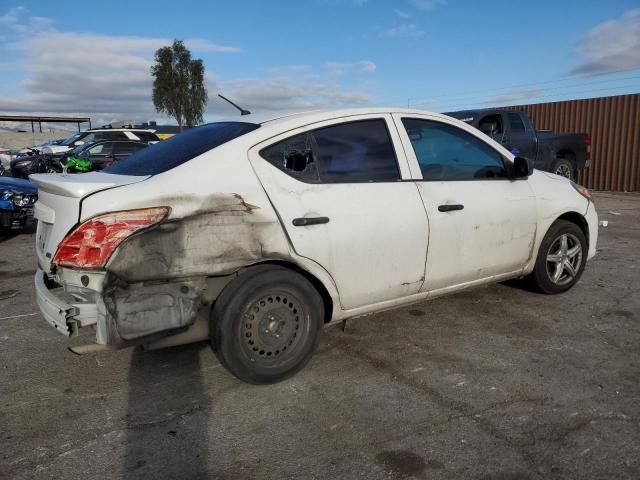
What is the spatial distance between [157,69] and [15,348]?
1522 inches

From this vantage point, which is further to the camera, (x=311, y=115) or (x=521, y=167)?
(x=521, y=167)

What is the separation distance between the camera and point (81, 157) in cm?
1441

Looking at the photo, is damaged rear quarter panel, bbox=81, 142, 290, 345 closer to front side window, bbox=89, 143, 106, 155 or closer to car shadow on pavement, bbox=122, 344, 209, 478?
car shadow on pavement, bbox=122, 344, 209, 478

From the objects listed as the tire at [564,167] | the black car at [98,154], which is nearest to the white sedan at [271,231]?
the tire at [564,167]

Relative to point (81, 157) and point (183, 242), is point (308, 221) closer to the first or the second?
point (183, 242)

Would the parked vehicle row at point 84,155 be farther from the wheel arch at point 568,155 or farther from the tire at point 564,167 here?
the wheel arch at point 568,155

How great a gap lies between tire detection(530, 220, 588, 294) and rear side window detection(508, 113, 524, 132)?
7.02 metres

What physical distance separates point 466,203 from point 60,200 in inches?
106

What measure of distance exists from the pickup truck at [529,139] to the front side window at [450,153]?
6915 mm

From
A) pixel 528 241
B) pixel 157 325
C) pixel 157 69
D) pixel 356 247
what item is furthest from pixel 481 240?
pixel 157 69

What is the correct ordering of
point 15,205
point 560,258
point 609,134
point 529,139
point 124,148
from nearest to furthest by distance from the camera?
point 560,258 → point 15,205 → point 529,139 → point 609,134 → point 124,148

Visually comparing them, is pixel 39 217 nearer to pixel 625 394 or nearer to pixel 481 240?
pixel 481 240

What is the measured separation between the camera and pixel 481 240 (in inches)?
156

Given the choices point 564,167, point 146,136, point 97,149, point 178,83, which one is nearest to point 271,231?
point 564,167
